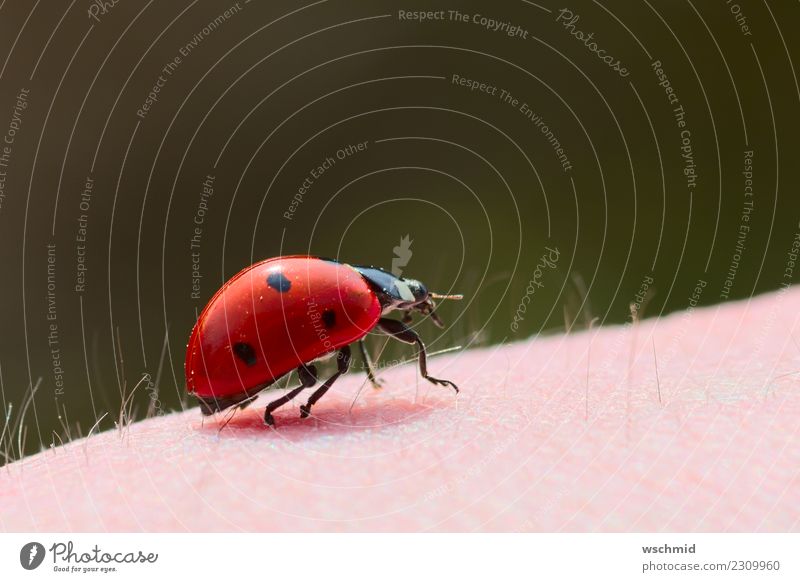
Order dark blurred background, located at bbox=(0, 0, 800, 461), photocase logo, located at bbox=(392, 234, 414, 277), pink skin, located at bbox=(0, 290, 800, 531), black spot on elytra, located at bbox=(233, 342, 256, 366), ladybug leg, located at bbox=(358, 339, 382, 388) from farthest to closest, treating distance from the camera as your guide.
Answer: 1. dark blurred background, located at bbox=(0, 0, 800, 461)
2. photocase logo, located at bbox=(392, 234, 414, 277)
3. ladybug leg, located at bbox=(358, 339, 382, 388)
4. black spot on elytra, located at bbox=(233, 342, 256, 366)
5. pink skin, located at bbox=(0, 290, 800, 531)

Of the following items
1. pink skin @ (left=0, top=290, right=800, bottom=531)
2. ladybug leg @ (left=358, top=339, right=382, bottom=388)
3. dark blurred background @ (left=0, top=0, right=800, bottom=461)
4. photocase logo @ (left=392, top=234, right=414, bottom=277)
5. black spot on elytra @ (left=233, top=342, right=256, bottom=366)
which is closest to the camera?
pink skin @ (left=0, top=290, right=800, bottom=531)

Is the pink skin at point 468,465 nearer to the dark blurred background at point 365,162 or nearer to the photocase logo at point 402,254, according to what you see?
the photocase logo at point 402,254

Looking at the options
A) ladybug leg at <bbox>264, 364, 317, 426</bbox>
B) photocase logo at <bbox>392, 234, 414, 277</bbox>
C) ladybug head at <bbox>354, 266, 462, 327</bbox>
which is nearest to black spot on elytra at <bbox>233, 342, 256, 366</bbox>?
ladybug leg at <bbox>264, 364, 317, 426</bbox>

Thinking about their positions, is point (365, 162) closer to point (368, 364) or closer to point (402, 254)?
point (402, 254)

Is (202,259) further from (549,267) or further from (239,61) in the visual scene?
(549,267)
